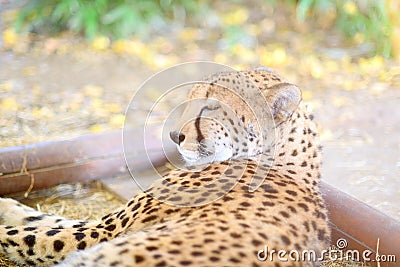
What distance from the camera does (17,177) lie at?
12.6 ft

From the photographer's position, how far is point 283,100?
2.84 metres

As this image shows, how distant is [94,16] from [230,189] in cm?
455

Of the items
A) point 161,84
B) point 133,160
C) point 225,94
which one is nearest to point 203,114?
point 225,94

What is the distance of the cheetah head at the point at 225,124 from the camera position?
2900mm

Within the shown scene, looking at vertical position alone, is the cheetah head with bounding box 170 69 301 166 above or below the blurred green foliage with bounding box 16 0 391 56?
below

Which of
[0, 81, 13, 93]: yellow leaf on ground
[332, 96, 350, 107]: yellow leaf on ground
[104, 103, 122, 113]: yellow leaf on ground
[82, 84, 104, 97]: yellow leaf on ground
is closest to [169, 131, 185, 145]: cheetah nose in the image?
[104, 103, 122, 113]: yellow leaf on ground

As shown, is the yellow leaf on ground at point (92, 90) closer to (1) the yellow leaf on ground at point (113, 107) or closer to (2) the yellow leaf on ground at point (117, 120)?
(1) the yellow leaf on ground at point (113, 107)

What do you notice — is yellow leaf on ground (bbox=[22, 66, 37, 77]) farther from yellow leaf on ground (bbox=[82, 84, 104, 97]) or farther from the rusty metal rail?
the rusty metal rail

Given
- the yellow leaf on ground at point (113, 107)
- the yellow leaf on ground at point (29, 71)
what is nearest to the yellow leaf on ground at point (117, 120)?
the yellow leaf on ground at point (113, 107)

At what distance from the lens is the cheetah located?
97.7 inches

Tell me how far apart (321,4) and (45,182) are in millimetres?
4064

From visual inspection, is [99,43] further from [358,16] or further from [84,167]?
[84,167]

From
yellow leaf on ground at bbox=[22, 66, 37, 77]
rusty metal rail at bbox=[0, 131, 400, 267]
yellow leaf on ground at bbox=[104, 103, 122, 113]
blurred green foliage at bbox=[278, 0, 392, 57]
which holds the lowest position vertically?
rusty metal rail at bbox=[0, 131, 400, 267]

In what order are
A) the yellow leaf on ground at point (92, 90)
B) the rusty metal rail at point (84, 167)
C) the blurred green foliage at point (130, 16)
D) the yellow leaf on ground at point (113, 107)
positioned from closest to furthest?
the rusty metal rail at point (84, 167)
the yellow leaf on ground at point (113, 107)
the yellow leaf on ground at point (92, 90)
the blurred green foliage at point (130, 16)
